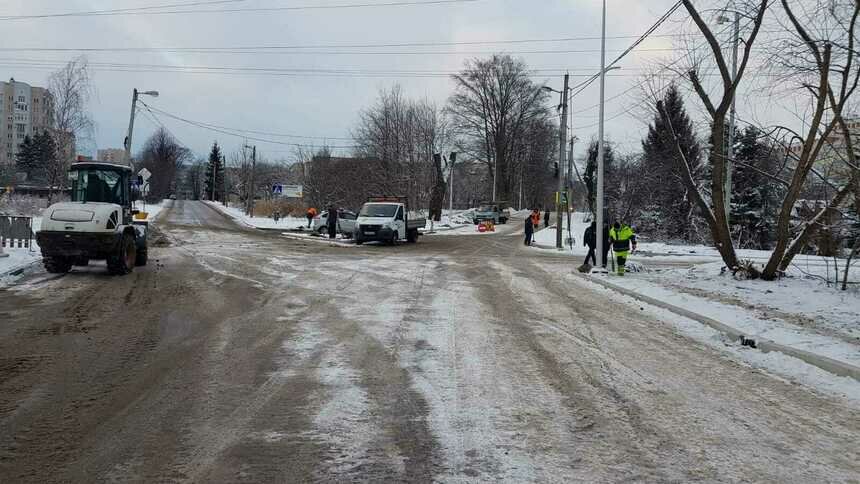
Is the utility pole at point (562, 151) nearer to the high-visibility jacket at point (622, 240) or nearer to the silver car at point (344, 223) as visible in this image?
the silver car at point (344, 223)

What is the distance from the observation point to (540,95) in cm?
7131

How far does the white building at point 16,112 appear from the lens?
118625 millimetres

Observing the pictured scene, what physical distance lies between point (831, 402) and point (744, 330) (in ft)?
10.6

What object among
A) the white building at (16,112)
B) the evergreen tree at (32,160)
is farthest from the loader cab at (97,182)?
the white building at (16,112)

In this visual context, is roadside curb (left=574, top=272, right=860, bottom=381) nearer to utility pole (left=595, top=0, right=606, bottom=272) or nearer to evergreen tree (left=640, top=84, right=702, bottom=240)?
utility pole (left=595, top=0, right=606, bottom=272)

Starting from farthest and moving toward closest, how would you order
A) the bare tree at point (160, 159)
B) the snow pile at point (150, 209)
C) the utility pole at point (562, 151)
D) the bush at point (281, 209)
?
the bare tree at point (160, 159) < the bush at point (281, 209) < the snow pile at point (150, 209) < the utility pole at point (562, 151)

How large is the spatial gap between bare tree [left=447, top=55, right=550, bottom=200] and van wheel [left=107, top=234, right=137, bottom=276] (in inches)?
2214

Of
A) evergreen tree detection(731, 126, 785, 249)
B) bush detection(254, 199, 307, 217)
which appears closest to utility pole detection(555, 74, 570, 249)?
evergreen tree detection(731, 126, 785, 249)

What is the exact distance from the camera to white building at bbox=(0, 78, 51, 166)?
389 ft

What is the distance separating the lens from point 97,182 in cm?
1570

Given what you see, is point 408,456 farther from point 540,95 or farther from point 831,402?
point 540,95

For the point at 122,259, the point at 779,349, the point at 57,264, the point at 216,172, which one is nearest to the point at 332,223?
the point at 122,259

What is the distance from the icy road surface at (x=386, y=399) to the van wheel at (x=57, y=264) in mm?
3750

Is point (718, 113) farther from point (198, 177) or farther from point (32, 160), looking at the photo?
point (198, 177)
